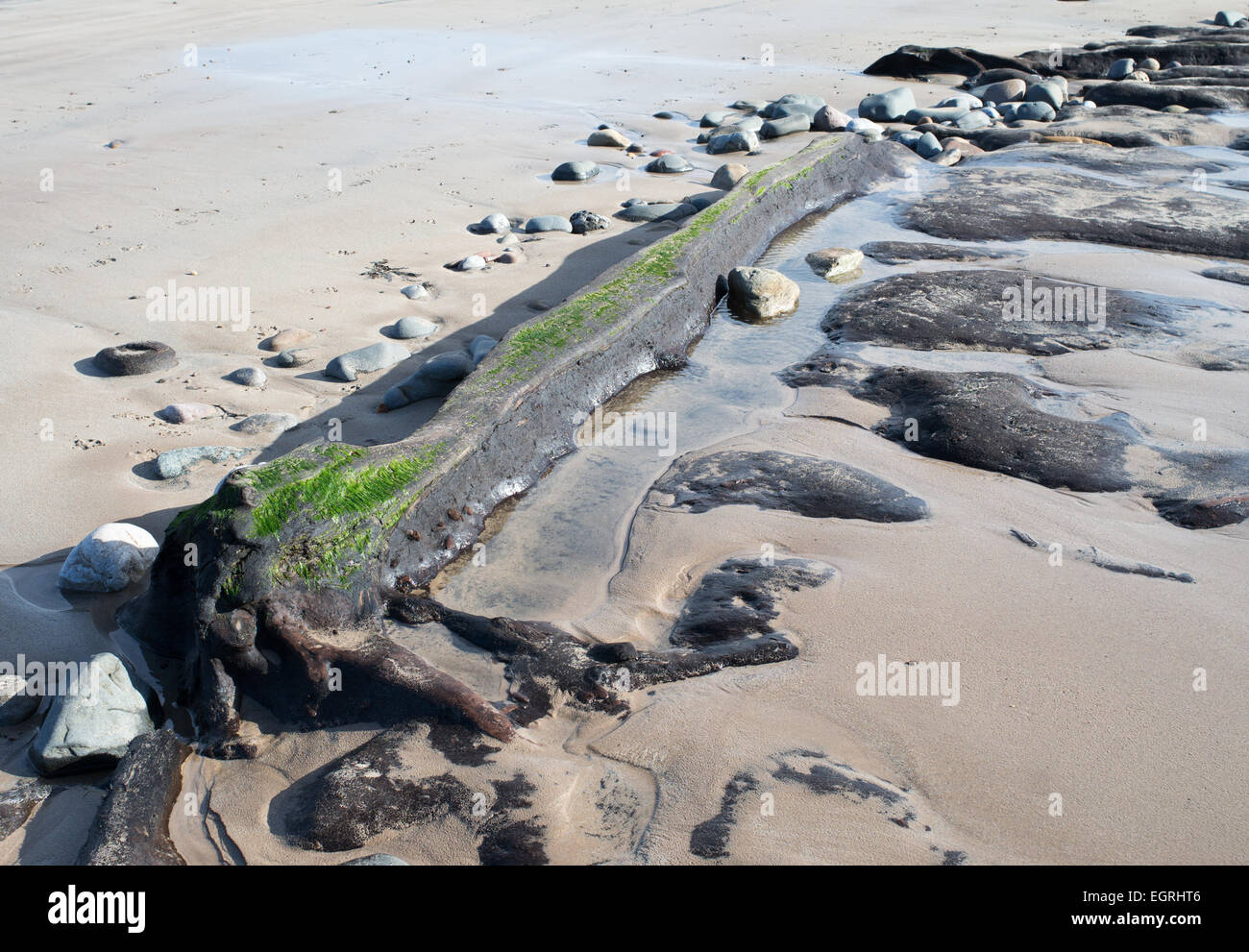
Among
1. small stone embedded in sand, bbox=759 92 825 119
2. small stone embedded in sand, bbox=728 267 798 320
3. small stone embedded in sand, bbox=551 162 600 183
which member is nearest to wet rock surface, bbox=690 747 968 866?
small stone embedded in sand, bbox=728 267 798 320

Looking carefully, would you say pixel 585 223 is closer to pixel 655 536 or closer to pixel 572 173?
pixel 572 173

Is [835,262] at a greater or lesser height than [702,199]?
lesser

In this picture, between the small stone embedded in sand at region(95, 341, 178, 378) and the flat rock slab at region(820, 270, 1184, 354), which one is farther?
the flat rock slab at region(820, 270, 1184, 354)

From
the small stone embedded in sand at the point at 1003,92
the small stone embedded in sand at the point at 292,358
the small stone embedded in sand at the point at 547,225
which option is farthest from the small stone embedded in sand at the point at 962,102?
the small stone embedded in sand at the point at 292,358

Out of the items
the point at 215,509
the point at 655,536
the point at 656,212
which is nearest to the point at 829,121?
the point at 656,212

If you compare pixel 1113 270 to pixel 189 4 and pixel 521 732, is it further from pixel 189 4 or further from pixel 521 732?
pixel 189 4

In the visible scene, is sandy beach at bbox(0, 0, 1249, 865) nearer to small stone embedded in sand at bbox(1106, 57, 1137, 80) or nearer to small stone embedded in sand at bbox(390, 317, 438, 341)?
small stone embedded in sand at bbox(390, 317, 438, 341)
